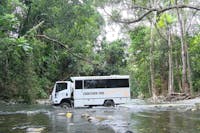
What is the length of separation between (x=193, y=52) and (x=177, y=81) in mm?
5690

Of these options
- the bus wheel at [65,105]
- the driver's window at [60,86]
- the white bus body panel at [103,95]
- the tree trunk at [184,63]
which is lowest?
the bus wheel at [65,105]

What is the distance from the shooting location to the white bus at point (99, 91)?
27375 mm

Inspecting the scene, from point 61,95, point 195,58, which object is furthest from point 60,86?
point 195,58

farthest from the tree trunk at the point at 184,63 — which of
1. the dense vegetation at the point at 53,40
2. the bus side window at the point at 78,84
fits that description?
the bus side window at the point at 78,84

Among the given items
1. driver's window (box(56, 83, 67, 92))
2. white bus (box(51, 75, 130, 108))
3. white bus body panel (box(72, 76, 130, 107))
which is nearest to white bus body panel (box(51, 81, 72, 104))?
white bus (box(51, 75, 130, 108))

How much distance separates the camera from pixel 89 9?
29.3 meters

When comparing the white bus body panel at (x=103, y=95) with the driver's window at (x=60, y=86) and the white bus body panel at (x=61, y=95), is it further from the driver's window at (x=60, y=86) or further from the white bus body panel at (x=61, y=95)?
the driver's window at (x=60, y=86)

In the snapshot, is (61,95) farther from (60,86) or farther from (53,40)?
(53,40)

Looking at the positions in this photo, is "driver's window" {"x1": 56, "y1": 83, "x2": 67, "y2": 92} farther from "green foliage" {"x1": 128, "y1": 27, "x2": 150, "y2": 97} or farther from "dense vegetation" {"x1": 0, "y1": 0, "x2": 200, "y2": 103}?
"green foliage" {"x1": 128, "y1": 27, "x2": 150, "y2": 97}

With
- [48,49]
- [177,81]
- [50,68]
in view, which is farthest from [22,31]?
[177,81]

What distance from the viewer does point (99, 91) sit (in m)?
27.5

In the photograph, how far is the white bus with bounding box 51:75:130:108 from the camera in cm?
2738

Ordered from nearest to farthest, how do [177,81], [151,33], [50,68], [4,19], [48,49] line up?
[4,19] < [48,49] < [50,68] < [151,33] < [177,81]

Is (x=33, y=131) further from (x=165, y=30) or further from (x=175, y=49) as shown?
(x=175, y=49)
